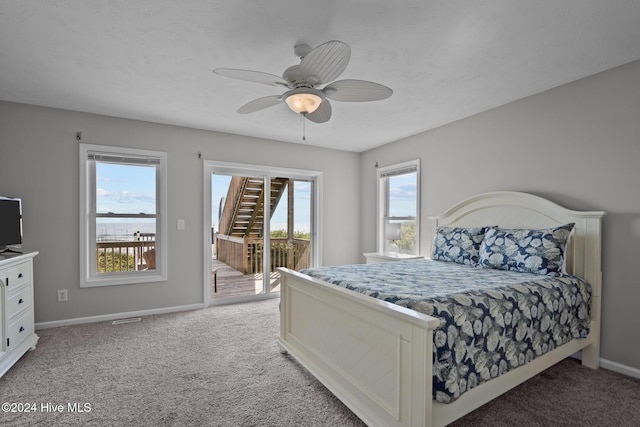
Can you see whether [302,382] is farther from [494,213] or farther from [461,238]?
[494,213]

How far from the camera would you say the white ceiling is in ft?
6.14

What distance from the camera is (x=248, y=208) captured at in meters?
4.83

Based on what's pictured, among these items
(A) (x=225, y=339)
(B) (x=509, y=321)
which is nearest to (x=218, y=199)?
(A) (x=225, y=339)

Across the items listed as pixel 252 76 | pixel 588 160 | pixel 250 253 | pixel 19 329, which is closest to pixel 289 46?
pixel 252 76

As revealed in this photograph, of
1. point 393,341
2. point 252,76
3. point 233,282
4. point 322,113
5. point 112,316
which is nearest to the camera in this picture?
point 393,341

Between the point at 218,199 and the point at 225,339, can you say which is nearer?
the point at 225,339

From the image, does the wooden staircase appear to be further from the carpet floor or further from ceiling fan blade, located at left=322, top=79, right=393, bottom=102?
ceiling fan blade, located at left=322, top=79, right=393, bottom=102

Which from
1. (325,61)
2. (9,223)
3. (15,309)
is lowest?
(15,309)

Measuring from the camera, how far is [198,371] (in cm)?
249

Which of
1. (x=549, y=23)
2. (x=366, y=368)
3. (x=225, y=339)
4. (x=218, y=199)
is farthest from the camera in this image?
(x=218, y=199)

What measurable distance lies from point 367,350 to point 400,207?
3.30 meters

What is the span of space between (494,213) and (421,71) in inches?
66.0

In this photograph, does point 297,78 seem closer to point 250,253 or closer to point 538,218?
point 538,218

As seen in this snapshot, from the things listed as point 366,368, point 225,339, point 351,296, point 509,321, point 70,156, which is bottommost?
point 225,339
